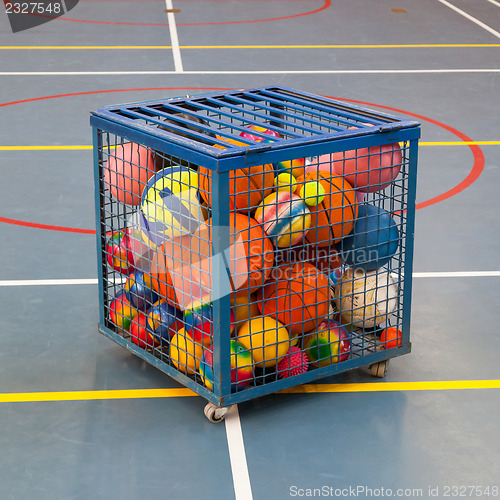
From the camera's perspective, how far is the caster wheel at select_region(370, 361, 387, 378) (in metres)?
3.95

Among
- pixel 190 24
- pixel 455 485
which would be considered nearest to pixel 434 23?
pixel 190 24

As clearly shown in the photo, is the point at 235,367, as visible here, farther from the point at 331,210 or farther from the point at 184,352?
the point at 331,210

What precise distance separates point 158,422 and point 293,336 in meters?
0.67

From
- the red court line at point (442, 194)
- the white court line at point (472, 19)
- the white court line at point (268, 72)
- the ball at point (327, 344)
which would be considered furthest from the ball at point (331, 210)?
the white court line at point (472, 19)

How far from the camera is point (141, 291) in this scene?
392 cm

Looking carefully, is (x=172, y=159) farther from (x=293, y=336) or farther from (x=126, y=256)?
(x=293, y=336)

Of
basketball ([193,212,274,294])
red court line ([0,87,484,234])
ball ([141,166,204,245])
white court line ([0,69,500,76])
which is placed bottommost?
red court line ([0,87,484,234])

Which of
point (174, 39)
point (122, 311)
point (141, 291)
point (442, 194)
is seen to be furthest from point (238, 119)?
point (174, 39)

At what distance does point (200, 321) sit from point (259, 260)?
0.37 metres

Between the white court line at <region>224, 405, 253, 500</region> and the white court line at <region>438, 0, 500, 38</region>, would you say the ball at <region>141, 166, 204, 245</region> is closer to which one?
the white court line at <region>224, 405, 253, 500</region>

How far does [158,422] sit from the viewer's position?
359 cm

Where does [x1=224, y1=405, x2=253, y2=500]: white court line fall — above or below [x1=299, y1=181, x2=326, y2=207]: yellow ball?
below

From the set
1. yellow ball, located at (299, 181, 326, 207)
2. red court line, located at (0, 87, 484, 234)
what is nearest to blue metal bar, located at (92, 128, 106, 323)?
yellow ball, located at (299, 181, 326, 207)

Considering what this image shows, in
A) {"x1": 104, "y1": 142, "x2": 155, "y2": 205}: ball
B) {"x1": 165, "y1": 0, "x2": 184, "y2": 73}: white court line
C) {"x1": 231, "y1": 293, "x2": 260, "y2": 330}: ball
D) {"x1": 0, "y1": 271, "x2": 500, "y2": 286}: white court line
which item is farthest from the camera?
{"x1": 165, "y1": 0, "x2": 184, "y2": 73}: white court line
